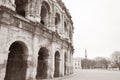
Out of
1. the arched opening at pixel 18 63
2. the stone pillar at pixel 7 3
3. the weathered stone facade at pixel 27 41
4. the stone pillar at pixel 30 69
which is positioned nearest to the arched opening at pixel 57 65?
the weathered stone facade at pixel 27 41

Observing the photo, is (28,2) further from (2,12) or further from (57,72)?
(57,72)

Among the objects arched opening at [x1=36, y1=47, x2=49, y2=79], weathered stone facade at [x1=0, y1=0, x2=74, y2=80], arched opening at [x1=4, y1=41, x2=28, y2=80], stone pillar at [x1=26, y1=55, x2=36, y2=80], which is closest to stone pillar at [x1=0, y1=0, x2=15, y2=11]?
weathered stone facade at [x1=0, y1=0, x2=74, y2=80]

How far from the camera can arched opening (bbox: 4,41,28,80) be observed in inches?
417

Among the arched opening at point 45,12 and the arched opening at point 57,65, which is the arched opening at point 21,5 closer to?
the arched opening at point 45,12

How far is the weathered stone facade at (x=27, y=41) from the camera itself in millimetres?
8750

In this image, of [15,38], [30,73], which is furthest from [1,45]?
[30,73]

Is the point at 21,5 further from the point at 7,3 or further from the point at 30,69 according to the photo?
the point at 30,69

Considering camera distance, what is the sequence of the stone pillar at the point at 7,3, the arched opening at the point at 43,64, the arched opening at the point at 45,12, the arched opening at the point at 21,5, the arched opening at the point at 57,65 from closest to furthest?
1. the stone pillar at the point at 7,3
2. the arched opening at the point at 21,5
3. the arched opening at the point at 43,64
4. the arched opening at the point at 45,12
5. the arched opening at the point at 57,65

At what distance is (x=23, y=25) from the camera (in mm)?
10273

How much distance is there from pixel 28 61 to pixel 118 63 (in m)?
61.5

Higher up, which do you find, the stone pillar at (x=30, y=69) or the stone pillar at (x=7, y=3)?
the stone pillar at (x=7, y=3)

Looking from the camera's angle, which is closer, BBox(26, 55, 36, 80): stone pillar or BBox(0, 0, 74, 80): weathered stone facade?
BBox(0, 0, 74, 80): weathered stone facade

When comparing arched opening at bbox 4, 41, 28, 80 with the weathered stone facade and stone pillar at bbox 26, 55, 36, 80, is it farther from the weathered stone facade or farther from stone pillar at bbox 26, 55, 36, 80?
stone pillar at bbox 26, 55, 36, 80

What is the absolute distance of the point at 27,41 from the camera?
35.0 ft
